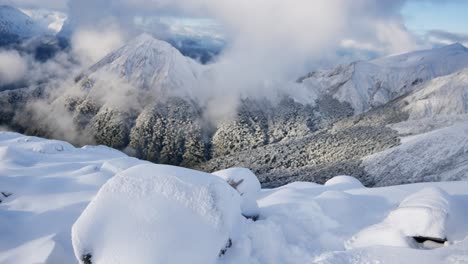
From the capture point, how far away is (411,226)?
56.0 feet

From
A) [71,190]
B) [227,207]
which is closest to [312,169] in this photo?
[71,190]

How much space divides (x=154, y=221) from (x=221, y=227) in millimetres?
3029

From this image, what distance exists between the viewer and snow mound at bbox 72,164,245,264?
14.6 meters

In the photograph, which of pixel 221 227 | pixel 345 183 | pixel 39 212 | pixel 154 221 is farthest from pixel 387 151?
pixel 154 221

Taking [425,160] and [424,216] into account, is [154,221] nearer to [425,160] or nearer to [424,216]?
[424,216]

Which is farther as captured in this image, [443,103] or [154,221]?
[443,103]

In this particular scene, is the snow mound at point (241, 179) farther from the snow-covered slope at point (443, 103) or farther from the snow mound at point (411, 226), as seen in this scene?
the snow-covered slope at point (443, 103)

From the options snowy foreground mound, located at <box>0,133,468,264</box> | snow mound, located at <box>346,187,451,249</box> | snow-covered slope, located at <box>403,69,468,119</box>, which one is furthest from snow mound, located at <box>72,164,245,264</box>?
snow-covered slope, located at <box>403,69,468,119</box>

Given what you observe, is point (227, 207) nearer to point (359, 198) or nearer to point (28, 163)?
point (359, 198)

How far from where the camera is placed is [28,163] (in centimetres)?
4847

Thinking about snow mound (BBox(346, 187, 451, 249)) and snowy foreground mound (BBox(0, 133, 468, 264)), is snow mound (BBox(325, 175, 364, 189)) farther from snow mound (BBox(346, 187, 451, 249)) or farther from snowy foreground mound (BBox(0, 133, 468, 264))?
snow mound (BBox(346, 187, 451, 249))

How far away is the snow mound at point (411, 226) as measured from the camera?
54.3 feet

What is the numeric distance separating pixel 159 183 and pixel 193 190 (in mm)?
1611

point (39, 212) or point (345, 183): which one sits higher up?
point (39, 212)
